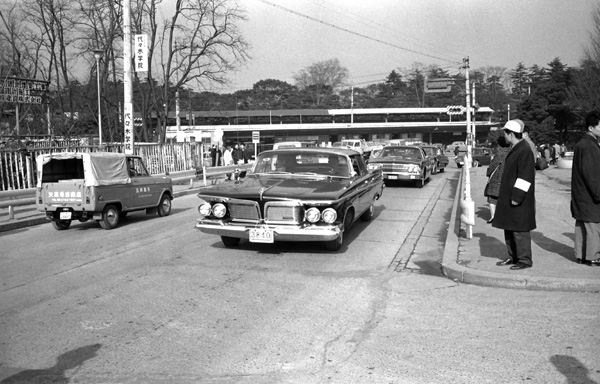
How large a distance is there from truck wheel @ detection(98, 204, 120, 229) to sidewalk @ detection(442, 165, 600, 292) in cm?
725

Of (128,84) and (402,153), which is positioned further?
(402,153)

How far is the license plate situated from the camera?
838cm

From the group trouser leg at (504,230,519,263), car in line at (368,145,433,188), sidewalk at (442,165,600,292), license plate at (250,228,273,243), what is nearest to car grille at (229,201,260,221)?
license plate at (250,228,273,243)

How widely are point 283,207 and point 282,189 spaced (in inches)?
18.6

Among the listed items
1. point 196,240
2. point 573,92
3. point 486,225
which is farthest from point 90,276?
point 573,92

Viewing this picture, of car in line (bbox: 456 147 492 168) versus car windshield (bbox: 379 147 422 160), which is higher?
A: car windshield (bbox: 379 147 422 160)

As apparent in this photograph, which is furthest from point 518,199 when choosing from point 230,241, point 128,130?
point 128,130

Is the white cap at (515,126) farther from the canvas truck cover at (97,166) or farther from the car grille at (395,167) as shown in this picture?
the car grille at (395,167)

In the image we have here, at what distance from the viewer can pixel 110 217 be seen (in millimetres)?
12695

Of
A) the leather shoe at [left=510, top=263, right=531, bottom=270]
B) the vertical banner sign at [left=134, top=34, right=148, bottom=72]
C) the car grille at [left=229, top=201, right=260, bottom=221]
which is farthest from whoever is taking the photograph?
the vertical banner sign at [left=134, top=34, right=148, bottom=72]

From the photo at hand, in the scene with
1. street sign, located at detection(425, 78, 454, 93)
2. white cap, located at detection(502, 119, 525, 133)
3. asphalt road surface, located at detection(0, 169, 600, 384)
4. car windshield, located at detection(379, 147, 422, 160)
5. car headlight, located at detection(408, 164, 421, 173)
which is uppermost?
street sign, located at detection(425, 78, 454, 93)

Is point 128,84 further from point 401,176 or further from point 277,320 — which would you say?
point 277,320

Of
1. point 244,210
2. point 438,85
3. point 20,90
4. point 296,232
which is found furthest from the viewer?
point 438,85

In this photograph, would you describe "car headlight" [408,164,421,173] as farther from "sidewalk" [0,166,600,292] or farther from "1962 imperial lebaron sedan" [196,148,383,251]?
"1962 imperial lebaron sedan" [196,148,383,251]
